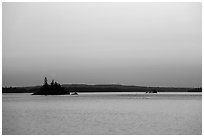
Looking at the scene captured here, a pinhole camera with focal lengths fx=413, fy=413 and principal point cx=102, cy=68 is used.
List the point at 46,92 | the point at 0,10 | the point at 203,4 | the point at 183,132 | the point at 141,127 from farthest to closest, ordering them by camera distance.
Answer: the point at 46,92
the point at 141,127
the point at 183,132
the point at 203,4
the point at 0,10

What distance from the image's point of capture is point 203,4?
12969 millimetres

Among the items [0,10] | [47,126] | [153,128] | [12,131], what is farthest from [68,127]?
[0,10]

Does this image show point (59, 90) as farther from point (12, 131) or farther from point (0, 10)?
point (0, 10)

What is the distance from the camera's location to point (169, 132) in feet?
78.4

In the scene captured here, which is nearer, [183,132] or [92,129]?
[183,132]

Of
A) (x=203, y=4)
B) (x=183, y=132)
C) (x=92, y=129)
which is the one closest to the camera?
(x=203, y=4)

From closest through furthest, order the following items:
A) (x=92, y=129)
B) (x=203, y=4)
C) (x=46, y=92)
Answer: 1. (x=203, y=4)
2. (x=92, y=129)
3. (x=46, y=92)

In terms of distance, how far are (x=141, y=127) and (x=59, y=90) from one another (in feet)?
303

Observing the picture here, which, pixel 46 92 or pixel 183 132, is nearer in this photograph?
pixel 183 132

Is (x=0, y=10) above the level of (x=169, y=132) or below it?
above

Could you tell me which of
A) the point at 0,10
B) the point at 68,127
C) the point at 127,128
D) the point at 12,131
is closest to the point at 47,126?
the point at 68,127

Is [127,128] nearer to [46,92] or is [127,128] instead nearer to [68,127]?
[68,127]

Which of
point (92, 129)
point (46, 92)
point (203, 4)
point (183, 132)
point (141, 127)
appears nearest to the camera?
point (203, 4)

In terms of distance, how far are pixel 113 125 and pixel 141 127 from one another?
1.80 m
